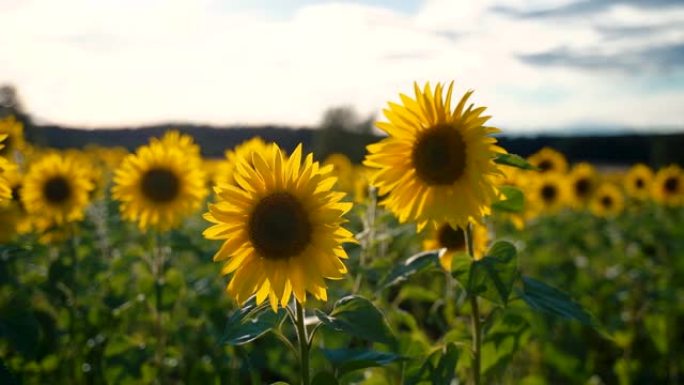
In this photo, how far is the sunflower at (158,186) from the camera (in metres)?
5.43

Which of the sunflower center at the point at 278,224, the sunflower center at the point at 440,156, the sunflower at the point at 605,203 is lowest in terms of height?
the sunflower at the point at 605,203

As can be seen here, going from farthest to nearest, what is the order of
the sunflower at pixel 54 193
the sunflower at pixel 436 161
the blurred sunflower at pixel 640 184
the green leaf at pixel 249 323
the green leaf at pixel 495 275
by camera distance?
1. the blurred sunflower at pixel 640 184
2. the sunflower at pixel 54 193
3. the sunflower at pixel 436 161
4. the green leaf at pixel 495 275
5. the green leaf at pixel 249 323

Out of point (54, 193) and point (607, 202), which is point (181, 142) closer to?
point (54, 193)

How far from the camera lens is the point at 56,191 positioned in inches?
248

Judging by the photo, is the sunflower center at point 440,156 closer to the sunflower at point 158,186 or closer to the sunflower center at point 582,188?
the sunflower at point 158,186

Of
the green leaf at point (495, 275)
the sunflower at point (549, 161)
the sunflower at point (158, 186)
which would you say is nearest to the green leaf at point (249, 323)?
the green leaf at point (495, 275)

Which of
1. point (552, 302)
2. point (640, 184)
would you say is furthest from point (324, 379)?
point (640, 184)

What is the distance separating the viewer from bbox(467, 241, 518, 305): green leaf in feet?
8.30

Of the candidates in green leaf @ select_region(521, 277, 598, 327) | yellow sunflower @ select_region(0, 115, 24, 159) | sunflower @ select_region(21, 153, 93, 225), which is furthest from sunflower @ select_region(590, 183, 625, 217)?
green leaf @ select_region(521, 277, 598, 327)

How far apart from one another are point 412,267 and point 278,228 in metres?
0.54

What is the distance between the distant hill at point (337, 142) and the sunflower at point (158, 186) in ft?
1.69

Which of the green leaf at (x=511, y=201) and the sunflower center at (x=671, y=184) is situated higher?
the green leaf at (x=511, y=201)

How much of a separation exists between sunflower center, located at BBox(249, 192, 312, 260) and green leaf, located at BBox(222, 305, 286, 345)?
0.69ft

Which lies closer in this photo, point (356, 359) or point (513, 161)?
point (356, 359)
